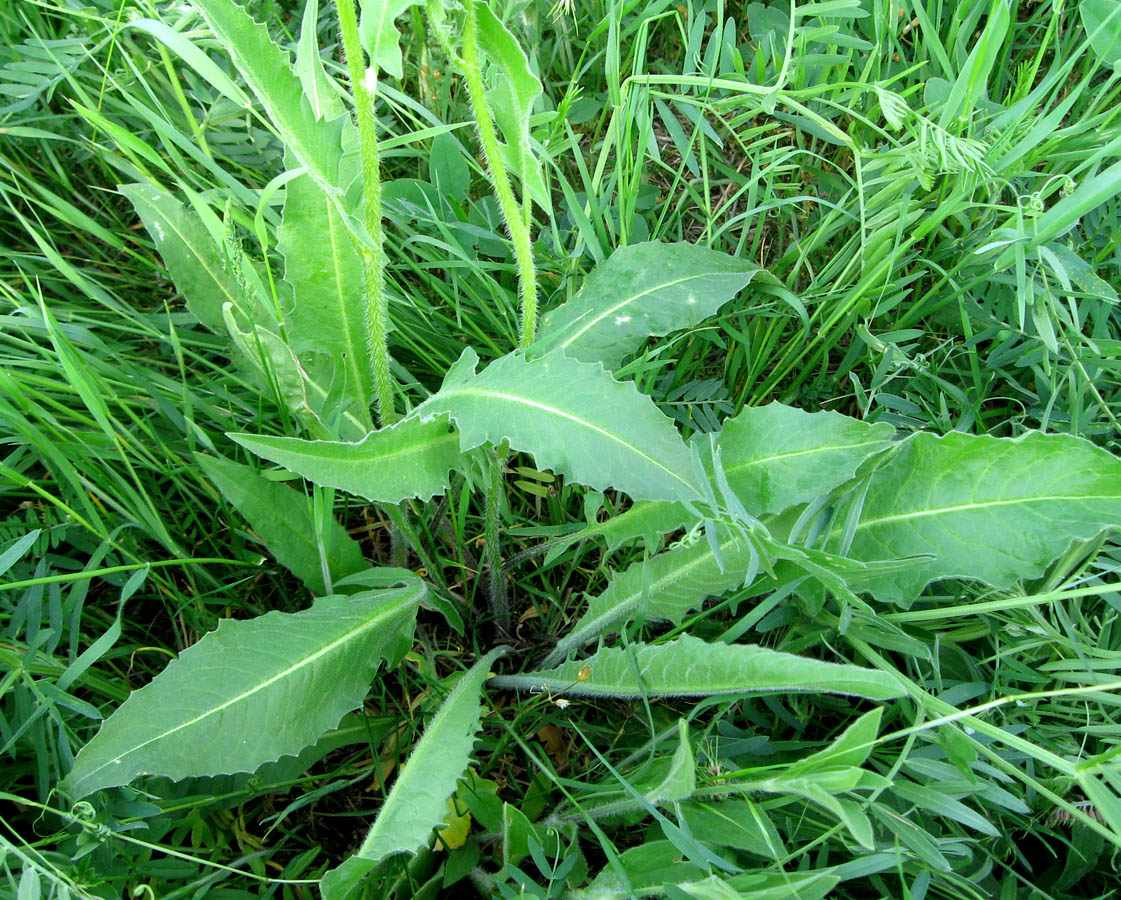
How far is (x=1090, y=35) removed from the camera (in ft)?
6.08

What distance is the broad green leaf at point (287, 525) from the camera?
1.75 meters

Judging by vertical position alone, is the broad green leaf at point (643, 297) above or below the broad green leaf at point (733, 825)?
above

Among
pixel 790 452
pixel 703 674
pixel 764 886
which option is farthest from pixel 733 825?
pixel 790 452

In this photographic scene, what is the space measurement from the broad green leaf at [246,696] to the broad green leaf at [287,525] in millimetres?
135

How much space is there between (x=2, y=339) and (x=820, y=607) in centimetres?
192

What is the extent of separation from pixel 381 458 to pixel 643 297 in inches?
28.3

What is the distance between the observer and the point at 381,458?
1.54m

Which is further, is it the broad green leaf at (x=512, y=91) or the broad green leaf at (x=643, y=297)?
the broad green leaf at (x=643, y=297)

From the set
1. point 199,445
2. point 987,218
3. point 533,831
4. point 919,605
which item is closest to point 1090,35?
point 987,218

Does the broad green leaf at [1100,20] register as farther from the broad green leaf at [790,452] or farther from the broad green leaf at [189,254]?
the broad green leaf at [189,254]

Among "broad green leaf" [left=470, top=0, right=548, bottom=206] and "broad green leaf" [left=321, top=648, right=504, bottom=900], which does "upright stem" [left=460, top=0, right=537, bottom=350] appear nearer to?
"broad green leaf" [left=470, top=0, right=548, bottom=206]

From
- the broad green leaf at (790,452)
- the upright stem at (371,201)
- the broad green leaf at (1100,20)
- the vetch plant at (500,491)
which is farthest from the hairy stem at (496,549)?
the broad green leaf at (1100,20)

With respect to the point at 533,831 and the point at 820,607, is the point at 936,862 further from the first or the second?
the point at 533,831

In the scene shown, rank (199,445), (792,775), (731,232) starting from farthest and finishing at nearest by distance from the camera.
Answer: (731,232), (199,445), (792,775)
